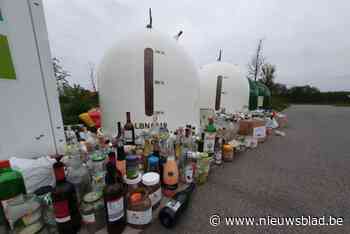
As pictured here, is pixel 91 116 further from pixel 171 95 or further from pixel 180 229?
pixel 180 229

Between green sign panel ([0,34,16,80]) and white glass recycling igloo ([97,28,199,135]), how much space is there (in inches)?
23.8

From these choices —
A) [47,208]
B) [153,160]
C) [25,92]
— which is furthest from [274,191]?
[25,92]

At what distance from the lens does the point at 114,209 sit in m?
0.44

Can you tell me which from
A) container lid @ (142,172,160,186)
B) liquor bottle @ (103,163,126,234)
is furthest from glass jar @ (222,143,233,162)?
liquor bottle @ (103,163,126,234)

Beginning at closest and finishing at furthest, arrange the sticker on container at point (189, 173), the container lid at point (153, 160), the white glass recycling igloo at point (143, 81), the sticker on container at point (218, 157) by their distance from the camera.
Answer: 1. the container lid at point (153, 160)
2. the sticker on container at point (189, 173)
3. the sticker on container at point (218, 157)
4. the white glass recycling igloo at point (143, 81)

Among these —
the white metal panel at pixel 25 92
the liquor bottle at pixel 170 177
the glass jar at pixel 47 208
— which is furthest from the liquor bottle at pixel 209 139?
the white metal panel at pixel 25 92

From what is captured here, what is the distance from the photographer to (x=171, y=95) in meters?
1.24

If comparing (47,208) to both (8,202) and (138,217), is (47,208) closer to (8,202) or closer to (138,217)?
(8,202)

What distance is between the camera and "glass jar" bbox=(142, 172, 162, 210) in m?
0.54

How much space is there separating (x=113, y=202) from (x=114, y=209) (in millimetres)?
30

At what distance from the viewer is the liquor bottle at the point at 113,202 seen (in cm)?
43

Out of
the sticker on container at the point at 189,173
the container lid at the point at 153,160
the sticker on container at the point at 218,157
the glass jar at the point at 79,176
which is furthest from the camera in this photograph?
the sticker on container at the point at 218,157

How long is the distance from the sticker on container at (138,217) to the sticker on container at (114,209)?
5cm

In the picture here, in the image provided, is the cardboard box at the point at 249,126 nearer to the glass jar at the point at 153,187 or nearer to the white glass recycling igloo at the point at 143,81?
the white glass recycling igloo at the point at 143,81
